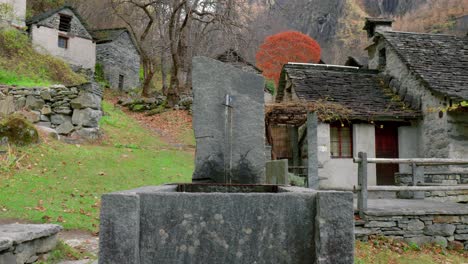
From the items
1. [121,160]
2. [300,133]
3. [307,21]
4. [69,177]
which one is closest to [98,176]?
[69,177]

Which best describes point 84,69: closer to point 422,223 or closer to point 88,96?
point 88,96

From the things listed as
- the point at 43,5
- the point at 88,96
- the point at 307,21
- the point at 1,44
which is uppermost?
the point at 307,21

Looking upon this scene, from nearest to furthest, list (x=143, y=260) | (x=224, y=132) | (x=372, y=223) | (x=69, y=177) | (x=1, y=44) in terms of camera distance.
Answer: (x=143, y=260), (x=224, y=132), (x=372, y=223), (x=69, y=177), (x=1, y=44)

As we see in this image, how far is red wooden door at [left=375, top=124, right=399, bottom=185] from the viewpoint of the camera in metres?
13.9

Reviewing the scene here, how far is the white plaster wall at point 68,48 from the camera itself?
23.1 metres

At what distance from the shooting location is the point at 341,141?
13.7 m

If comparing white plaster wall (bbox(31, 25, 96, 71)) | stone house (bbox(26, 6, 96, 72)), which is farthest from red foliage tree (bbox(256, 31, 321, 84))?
stone house (bbox(26, 6, 96, 72))

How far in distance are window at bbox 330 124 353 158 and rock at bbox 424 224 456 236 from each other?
6260mm

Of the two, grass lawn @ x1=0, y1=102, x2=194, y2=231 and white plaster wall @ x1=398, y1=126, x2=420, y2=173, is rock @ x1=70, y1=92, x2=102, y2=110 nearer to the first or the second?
grass lawn @ x1=0, y1=102, x2=194, y2=231

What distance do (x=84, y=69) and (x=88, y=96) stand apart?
1353 cm

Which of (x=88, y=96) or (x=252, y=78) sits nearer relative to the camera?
(x=252, y=78)

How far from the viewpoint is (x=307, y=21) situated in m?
41.4

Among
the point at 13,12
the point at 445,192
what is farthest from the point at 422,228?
the point at 13,12

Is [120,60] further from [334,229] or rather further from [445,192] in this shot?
[334,229]
